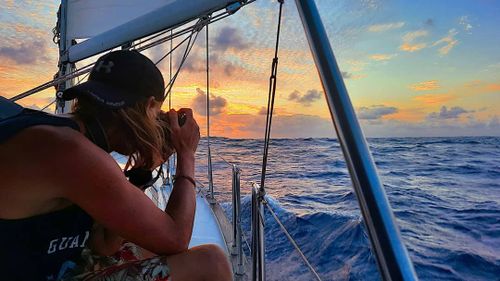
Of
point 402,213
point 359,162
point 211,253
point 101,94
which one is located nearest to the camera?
point 359,162

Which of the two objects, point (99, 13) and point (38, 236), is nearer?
point (38, 236)

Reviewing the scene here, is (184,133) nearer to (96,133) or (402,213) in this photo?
(96,133)

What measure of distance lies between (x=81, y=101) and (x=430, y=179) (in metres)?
5.31

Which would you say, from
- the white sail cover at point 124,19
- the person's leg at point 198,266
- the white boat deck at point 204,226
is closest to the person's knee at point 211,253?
the person's leg at point 198,266

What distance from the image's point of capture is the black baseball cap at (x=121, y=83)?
81cm

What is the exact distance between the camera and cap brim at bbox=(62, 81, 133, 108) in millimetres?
798

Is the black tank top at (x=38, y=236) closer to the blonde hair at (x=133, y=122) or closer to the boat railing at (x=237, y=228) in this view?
the blonde hair at (x=133, y=122)

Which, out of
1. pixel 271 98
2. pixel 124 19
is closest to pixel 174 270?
pixel 271 98

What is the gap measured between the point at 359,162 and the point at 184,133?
1.85ft

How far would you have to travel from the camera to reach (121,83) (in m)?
0.85

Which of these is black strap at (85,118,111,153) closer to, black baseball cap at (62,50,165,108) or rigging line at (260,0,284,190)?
black baseball cap at (62,50,165,108)

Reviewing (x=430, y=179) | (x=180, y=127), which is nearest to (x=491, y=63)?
(x=430, y=179)

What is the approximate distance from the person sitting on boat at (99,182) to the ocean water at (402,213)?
394 mm

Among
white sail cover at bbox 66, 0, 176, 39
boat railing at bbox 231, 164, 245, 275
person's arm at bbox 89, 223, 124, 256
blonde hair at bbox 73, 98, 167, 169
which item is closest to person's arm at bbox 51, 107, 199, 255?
blonde hair at bbox 73, 98, 167, 169
